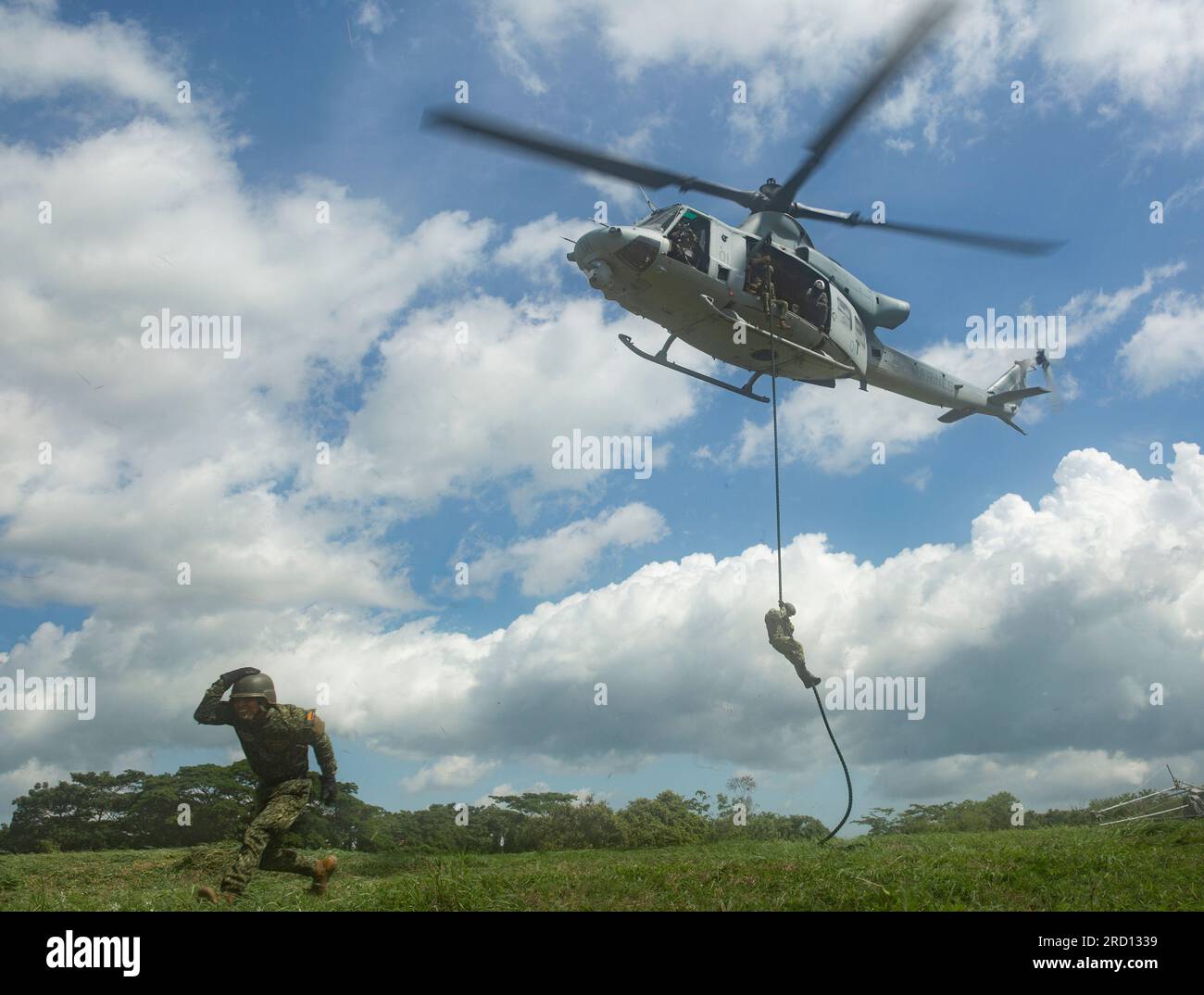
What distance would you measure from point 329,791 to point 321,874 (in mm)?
848

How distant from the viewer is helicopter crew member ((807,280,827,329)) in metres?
15.1

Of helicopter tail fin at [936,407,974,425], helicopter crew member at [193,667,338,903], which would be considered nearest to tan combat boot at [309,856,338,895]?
helicopter crew member at [193,667,338,903]

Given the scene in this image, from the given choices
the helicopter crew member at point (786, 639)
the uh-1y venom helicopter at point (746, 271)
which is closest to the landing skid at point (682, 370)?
the uh-1y venom helicopter at point (746, 271)

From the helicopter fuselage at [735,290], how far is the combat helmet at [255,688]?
26.8ft

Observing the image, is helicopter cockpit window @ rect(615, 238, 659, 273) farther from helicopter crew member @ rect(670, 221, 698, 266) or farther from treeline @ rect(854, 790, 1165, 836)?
treeline @ rect(854, 790, 1165, 836)

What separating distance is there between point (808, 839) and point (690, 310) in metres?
8.06

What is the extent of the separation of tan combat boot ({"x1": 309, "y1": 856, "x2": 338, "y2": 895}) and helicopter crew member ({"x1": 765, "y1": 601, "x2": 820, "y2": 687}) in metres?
4.78

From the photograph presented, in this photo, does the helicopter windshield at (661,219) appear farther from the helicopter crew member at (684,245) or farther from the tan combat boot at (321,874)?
the tan combat boot at (321,874)

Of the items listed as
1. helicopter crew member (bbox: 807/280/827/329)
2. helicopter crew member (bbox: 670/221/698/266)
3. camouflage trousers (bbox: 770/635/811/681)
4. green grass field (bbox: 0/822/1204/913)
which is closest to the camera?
green grass field (bbox: 0/822/1204/913)

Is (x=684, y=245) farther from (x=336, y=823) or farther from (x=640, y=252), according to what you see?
(x=336, y=823)

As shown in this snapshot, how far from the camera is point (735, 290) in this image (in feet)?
46.9
